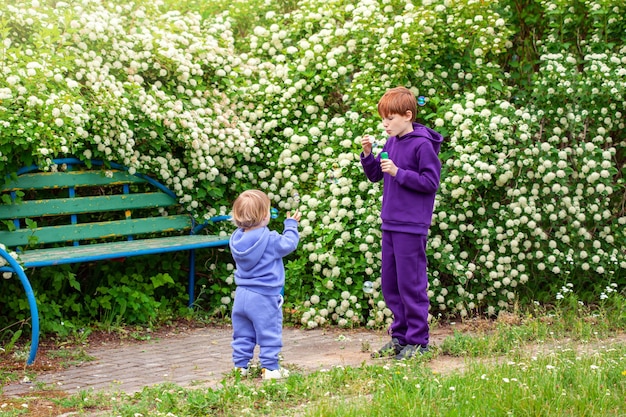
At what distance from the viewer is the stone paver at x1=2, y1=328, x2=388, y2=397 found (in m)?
5.21

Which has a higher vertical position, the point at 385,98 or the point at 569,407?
the point at 385,98

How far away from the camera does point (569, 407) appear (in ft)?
13.7

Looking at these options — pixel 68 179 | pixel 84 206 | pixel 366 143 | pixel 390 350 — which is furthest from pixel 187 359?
pixel 366 143

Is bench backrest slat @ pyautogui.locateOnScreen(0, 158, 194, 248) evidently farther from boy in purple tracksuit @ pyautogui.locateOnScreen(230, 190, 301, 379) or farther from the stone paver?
boy in purple tracksuit @ pyautogui.locateOnScreen(230, 190, 301, 379)

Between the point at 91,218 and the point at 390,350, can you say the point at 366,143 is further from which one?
the point at 91,218

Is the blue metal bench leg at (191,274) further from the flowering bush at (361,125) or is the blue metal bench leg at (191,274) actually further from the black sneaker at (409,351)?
the black sneaker at (409,351)

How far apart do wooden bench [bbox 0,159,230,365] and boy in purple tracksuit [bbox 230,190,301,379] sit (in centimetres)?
147

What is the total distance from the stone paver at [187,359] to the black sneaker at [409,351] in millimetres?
212

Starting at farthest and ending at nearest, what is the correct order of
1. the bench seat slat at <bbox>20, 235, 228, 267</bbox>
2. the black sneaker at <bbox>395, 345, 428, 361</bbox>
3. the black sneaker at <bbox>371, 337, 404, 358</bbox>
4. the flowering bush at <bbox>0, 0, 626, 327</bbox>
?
the flowering bush at <bbox>0, 0, 626, 327</bbox>
the bench seat slat at <bbox>20, 235, 228, 267</bbox>
the black sneaker at <bbox>371, 337, 404, 358</bbox>
the black sneaker at <bbox>395, 345, 428, 361</bbox>

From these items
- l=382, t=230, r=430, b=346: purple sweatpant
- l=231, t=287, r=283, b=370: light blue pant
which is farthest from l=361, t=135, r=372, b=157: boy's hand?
l=231, t=287, r=283, b=370: light blue pant

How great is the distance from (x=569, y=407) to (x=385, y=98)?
2.18 metres

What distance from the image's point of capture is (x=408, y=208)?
217 inches

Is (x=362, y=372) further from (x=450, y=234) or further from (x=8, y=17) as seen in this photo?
(x=8, y=17)

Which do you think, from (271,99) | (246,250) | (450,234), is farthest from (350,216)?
(246,250)
